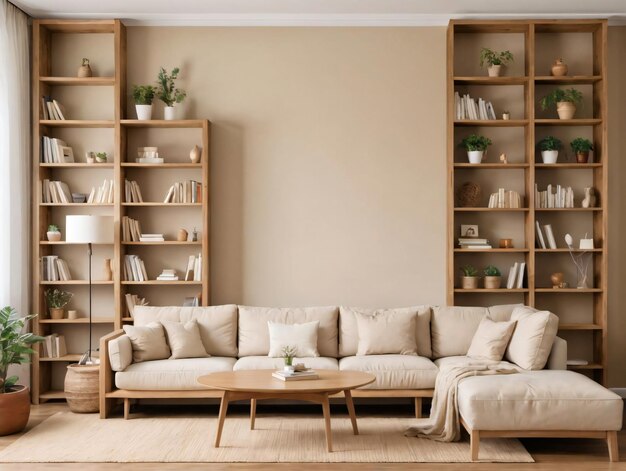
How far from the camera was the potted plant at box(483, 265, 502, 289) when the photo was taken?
637 cm

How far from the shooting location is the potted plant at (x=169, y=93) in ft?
21.0

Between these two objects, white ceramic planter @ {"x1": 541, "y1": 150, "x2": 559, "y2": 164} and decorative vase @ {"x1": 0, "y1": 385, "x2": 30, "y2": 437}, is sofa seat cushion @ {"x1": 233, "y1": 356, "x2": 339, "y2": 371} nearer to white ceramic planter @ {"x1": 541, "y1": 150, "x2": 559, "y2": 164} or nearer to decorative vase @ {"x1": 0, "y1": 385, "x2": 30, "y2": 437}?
decorative vase @ {"x1": 0, "y1": 385, "x2": 30, "y2": 437}

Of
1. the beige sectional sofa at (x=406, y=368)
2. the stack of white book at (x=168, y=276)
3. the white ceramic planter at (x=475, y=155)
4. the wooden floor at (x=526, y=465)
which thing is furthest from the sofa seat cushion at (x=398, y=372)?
the white ceramic planter at (x=475, y=155)

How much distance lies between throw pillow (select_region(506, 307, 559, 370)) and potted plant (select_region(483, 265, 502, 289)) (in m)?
0.87

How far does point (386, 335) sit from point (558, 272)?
Answer: 1.78 m

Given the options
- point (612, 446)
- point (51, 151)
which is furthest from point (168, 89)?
point (612, 446)

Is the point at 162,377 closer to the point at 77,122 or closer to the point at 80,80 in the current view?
the point at 77,122

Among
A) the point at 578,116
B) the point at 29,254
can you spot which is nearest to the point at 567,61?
the point at 578,116

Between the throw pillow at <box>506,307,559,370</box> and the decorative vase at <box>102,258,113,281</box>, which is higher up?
the decorative vase at <box>102,258,113,281</box>

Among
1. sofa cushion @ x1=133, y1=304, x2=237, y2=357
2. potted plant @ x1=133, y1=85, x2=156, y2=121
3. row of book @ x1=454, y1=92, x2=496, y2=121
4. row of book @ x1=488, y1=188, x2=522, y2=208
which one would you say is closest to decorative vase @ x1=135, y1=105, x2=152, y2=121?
potted plant @ x1=133, y1=85, x2=156, y2=121

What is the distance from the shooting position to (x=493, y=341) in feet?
18.5

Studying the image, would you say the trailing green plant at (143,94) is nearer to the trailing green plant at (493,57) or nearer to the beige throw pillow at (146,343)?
the beige throw pillow at (146,343)

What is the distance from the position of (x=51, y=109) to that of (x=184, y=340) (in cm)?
240

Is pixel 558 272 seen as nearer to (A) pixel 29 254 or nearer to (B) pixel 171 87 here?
(B) pixel 171 87
